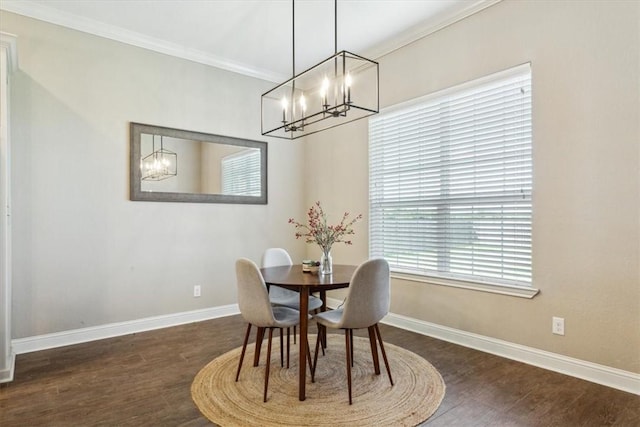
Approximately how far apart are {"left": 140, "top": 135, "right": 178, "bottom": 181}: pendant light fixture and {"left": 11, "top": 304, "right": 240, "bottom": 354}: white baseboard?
1.46 meters

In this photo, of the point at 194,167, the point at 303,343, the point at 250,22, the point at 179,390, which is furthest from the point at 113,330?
the point at 250,22

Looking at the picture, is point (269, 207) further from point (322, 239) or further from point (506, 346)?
point (506, 346)

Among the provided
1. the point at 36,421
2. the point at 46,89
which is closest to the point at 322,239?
the point at 36,421

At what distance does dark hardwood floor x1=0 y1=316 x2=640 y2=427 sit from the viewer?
6.73 ft

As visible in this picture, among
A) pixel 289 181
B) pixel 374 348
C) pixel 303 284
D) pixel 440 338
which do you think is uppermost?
pixel 289 181

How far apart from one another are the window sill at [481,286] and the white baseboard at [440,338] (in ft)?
1.29

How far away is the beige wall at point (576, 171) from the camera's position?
2.37m

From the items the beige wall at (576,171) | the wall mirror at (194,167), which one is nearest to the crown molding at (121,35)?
the wall mirror at (194,167)

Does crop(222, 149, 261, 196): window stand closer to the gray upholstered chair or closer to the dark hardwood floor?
the gray upholstered chair

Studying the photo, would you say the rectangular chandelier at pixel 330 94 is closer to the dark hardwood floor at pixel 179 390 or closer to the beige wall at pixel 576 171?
the beige wall at pixel 576 171

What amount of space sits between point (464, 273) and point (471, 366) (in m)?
0.83

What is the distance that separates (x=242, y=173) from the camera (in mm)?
4488

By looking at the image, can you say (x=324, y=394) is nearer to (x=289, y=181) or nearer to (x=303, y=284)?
(x=303, y=284)

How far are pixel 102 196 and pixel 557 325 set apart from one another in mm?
Answer: 4019
